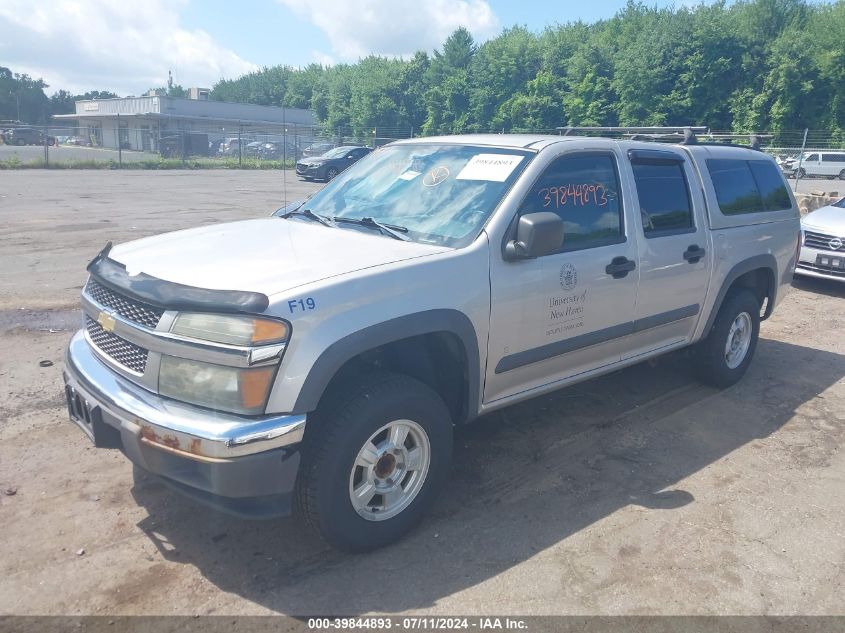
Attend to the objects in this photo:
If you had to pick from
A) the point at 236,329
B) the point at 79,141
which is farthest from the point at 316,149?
the point at 236,329

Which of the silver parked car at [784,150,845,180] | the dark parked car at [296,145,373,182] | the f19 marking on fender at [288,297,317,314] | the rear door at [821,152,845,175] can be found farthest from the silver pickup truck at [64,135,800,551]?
the rear door at [821,152,845,175]

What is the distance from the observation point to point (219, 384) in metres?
2.81

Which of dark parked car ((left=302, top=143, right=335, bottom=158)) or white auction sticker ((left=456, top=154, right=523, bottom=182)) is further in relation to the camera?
dark parked car ((left=302, top=143, right=335, bottom=158))

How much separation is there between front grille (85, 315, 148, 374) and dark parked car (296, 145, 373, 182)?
24771 mm

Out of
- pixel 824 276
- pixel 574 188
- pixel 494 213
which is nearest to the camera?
pixel 494 213

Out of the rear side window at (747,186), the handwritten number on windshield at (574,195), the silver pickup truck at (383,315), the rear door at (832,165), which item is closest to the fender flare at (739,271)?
the silver pickup truck at (383,315)

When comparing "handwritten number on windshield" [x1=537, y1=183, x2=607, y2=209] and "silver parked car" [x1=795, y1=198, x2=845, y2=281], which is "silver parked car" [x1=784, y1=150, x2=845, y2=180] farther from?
"handwritten number on windshield" [x1=537, y1=183, x2=607, y2=209]

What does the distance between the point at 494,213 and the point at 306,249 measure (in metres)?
1.01

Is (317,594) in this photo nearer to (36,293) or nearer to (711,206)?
(711,206)

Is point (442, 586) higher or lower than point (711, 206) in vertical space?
lower

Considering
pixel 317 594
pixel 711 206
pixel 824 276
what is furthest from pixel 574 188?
pixel 824 276

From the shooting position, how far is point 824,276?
9.59 m

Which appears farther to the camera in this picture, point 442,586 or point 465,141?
point 465,141

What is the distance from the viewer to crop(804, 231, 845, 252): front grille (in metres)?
9.48
